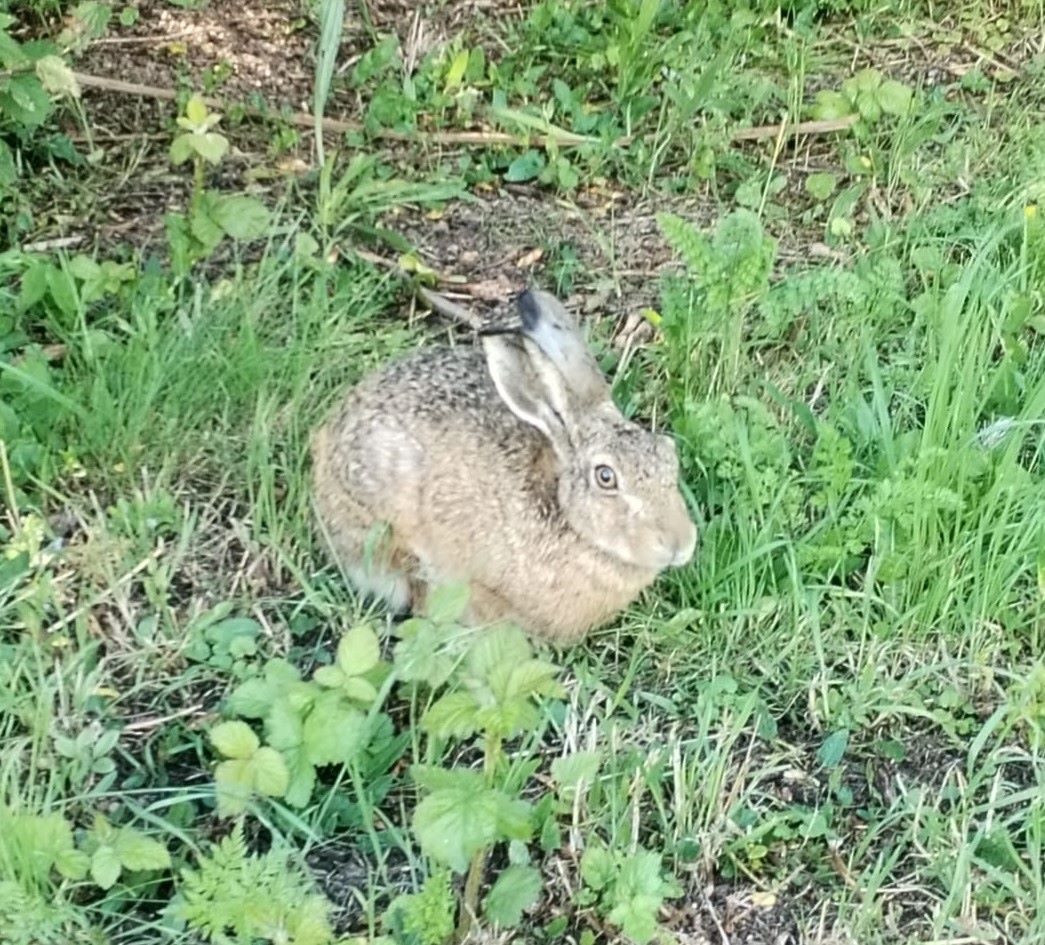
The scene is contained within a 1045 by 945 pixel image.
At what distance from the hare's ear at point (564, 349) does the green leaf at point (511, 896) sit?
124 cm

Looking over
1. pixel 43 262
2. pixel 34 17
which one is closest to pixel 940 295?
pixel 43 262

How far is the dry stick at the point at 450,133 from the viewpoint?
5.56 meters

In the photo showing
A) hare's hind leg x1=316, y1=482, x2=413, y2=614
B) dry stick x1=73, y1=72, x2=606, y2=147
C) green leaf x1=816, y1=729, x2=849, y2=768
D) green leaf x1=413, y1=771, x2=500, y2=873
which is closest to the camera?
green leaf x1=413, y1=771, x2=500, y2=873

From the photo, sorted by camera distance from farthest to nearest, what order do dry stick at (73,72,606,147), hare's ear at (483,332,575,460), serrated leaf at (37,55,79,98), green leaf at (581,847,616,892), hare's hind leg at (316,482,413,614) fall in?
1. dry stick at (73,72,606,147)
2. serrated leaf at (37,55,79,98)
3. hare's hind leg at (316,482,413,614)
4. hare's ear at (483,332,575,460)
5. green leaf at (581,847,616,892)

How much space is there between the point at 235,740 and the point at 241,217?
1789 mm

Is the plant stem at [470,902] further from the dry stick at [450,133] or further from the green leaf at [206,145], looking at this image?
the dry stick at [450,133]

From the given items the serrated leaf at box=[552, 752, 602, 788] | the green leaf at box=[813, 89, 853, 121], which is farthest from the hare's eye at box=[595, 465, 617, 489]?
the green leaf at box=[813, 89, 853, 121]

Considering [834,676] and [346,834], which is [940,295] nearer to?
[834,676]

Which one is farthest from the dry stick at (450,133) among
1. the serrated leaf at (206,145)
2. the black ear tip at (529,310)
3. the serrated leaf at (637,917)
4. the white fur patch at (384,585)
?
the serrated leaf at (637,917)

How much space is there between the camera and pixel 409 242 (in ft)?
17.3

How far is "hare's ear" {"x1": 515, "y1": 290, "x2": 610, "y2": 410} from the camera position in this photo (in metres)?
4.04

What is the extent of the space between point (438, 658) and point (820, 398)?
1607mm

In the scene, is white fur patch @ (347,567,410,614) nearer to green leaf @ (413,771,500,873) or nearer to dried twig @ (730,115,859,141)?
green leaf @ (413,771,500,873)

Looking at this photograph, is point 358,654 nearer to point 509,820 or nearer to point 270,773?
point 270,773
